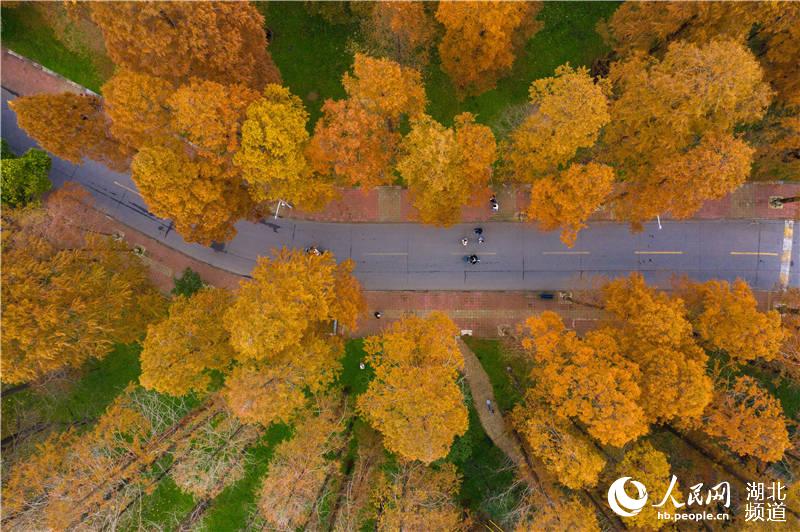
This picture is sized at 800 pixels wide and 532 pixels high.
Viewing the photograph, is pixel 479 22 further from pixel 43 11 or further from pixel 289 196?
pixel 43 11

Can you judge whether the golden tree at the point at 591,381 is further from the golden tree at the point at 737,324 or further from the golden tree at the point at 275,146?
the golden tree at the point at 275,146

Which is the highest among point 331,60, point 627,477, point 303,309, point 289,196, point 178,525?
point 331,60

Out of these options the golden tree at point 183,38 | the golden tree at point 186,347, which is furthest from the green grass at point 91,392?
the golden tree at point 183,38

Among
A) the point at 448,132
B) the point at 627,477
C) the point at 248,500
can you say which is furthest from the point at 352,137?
the point at 248,500

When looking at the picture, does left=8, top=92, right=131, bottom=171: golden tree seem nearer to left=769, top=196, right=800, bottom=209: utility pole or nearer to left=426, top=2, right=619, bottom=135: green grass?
left=426, top=2, right=619, bottom=135: green grass

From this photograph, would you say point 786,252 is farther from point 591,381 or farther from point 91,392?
point 91,392

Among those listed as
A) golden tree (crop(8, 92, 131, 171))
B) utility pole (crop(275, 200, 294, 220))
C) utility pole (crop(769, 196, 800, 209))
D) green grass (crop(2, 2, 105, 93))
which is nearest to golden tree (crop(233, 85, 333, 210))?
utility pole (crop(275, 200, 294, 220))

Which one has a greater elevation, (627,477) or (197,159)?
(197,159)
